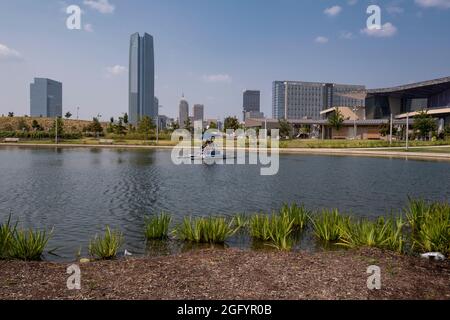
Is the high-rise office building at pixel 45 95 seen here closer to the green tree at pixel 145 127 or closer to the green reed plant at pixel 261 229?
the green tree at pixel 145 127

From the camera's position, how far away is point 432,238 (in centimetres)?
1020

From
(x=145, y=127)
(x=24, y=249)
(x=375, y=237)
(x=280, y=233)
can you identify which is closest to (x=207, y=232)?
(x=280, y=233)

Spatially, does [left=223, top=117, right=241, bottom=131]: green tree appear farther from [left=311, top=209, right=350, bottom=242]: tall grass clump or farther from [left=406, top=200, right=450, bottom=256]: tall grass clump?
[left=406, top=200, right=450, bottom=256]: tall grass clump

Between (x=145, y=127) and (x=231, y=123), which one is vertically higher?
(x=231, y=123)

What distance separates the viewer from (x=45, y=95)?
490ft

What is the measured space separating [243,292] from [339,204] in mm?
12728

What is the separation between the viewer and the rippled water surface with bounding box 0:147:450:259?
14883 mm

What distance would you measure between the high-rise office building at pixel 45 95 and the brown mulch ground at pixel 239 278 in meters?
140

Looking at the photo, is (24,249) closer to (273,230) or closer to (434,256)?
(273,230)

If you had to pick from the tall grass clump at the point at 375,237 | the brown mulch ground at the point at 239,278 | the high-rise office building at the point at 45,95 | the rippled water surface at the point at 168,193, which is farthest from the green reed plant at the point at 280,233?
the high-rise office building at the point at 45,95

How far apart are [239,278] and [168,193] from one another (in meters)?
14.5
